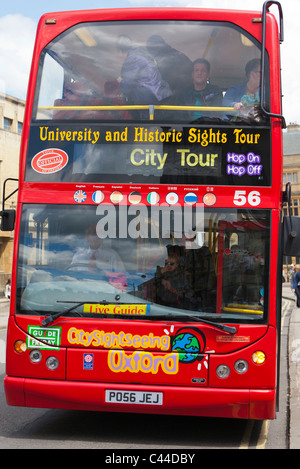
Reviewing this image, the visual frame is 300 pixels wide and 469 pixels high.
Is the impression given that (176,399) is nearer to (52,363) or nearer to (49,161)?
(52,363)

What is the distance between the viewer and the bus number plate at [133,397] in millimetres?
6684

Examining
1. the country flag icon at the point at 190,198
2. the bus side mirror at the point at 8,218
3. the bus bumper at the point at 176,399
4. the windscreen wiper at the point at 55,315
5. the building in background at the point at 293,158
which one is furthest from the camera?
the building in background at the point at 293,158

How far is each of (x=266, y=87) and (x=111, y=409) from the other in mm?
3277

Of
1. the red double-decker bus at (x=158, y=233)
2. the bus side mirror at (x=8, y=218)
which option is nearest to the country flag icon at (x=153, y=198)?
the red double-decker bus at (x=158, y=233)

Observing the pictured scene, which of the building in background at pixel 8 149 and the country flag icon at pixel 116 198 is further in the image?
the building in background at pixel 8 149

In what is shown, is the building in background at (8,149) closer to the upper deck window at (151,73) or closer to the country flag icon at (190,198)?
the upper deck window at (151,73)

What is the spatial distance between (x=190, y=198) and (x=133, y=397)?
6.06 ft

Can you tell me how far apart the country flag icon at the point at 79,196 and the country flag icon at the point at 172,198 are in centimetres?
77

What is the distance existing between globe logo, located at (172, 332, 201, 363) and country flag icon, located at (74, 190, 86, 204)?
1.51 metres

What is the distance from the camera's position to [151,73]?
7289 mm

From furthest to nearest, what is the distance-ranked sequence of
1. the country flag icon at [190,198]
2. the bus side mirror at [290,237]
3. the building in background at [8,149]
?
the building in background at [8,149], the bus side mirror at [290,237], the country flag icon at [190,198]

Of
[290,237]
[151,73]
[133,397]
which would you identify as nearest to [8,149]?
[151,73]
